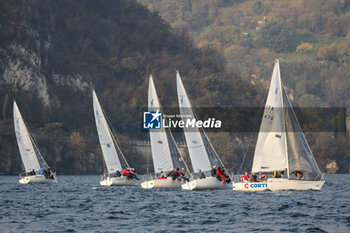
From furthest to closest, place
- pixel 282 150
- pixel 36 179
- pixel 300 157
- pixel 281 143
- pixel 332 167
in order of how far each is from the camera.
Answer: pixel 332 167 < pixel 36 179 < pixel 281 143 < pixel 282 150 < pixel 300 157

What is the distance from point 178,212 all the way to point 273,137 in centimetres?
1688

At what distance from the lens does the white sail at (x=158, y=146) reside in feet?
253

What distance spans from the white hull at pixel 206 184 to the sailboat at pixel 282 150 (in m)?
4.62

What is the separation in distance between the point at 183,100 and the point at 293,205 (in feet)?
76.5

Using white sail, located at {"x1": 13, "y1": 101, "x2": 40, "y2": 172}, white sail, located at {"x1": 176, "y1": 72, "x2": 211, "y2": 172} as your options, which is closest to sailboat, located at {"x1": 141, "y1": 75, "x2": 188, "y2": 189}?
white sail, located at {"x1": 176, "y1": 72, "x2": 211, "y2": 172}

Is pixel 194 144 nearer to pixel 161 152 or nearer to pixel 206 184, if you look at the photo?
pixel 206 184

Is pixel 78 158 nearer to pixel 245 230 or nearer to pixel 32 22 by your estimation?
pixel 32 22

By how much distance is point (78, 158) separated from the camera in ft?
519

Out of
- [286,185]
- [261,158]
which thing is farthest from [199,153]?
[286,185]

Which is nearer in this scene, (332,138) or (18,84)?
(18,84)

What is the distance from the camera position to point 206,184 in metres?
68.9

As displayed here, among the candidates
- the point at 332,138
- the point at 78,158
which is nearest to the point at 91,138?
the point at 78,158

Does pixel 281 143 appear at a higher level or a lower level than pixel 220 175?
higher

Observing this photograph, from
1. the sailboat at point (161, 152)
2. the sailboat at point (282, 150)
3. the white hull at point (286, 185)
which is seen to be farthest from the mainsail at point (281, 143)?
the sailboat at point (161, 152)
